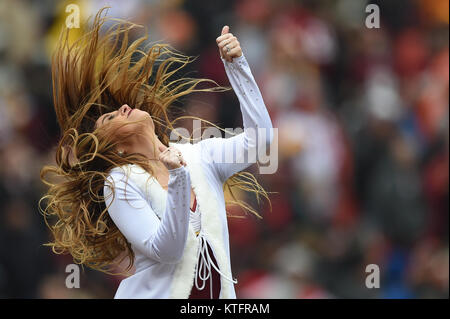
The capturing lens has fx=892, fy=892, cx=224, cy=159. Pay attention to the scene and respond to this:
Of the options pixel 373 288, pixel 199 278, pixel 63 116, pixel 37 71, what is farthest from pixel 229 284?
pixel 37 71

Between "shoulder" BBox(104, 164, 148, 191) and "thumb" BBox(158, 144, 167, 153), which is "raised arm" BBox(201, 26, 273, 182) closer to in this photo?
"thumb" BBox(158, 144, 167, 153)

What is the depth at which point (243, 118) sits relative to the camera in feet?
9.43

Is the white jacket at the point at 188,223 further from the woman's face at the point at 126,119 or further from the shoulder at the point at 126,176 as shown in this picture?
the woman's face at the point at 126,119

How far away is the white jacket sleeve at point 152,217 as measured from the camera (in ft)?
8.80

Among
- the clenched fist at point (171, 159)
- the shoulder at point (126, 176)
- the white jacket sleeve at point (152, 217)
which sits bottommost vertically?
the white jacket sleeve at point (152, 217)

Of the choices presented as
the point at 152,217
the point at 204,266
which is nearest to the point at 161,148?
the point at 152,217

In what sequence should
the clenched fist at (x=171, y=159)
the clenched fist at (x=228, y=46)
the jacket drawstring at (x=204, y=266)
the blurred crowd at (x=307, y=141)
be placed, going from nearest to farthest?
the clenched fist at (x=171, y=159)
the clenched fist at (x=228, y=46)
the jacket drawstring at (x=204, y=266)
the blurred crowd at (x=307, y=141)

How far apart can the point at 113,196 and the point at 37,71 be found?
3.46 meters

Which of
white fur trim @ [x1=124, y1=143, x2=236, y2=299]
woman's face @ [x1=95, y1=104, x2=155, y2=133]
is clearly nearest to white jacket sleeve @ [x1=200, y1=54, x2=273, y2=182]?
white fur trim @ [x1=124, y1=143, x2=236, y2=299]

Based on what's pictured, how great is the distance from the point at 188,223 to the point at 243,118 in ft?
1.31

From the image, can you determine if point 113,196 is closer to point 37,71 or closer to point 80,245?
point 80,245

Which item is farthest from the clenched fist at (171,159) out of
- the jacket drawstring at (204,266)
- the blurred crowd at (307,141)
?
the blurred crowd at (307,141)

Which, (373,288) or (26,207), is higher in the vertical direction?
(26,207)

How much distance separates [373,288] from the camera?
5.53 meters
